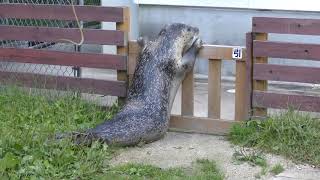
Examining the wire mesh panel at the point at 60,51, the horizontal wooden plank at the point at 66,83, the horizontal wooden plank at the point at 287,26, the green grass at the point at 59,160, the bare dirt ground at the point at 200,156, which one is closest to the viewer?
the green grass at the point at 59,160

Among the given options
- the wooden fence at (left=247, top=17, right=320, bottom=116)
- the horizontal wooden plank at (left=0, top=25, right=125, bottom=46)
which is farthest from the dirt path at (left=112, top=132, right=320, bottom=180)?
the horizontal wooden plank at (left=0, top=25, right=125, bottom=46)

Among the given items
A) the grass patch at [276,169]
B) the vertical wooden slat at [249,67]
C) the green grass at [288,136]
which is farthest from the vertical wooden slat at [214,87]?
the grass patch at [276,169]

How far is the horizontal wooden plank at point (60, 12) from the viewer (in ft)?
21.1

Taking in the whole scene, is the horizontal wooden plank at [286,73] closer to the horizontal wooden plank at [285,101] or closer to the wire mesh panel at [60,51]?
the horizontal wooden plank at [285,101]

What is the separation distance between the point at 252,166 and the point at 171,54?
1.50m

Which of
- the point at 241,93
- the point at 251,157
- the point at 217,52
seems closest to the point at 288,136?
the point at 251,157

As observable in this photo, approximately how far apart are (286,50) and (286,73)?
8.1 inches

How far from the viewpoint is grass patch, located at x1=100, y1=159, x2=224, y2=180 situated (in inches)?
200

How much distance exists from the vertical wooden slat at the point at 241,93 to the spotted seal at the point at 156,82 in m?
0.45

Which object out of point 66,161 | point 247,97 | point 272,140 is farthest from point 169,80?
point 66,161

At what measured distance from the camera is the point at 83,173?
16.6 feet

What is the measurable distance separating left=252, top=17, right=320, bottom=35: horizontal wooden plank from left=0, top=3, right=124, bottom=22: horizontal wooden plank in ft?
4.44

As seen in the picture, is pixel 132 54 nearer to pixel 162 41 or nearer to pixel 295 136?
pixel 162 41

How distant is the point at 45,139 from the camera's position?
18.0ft
